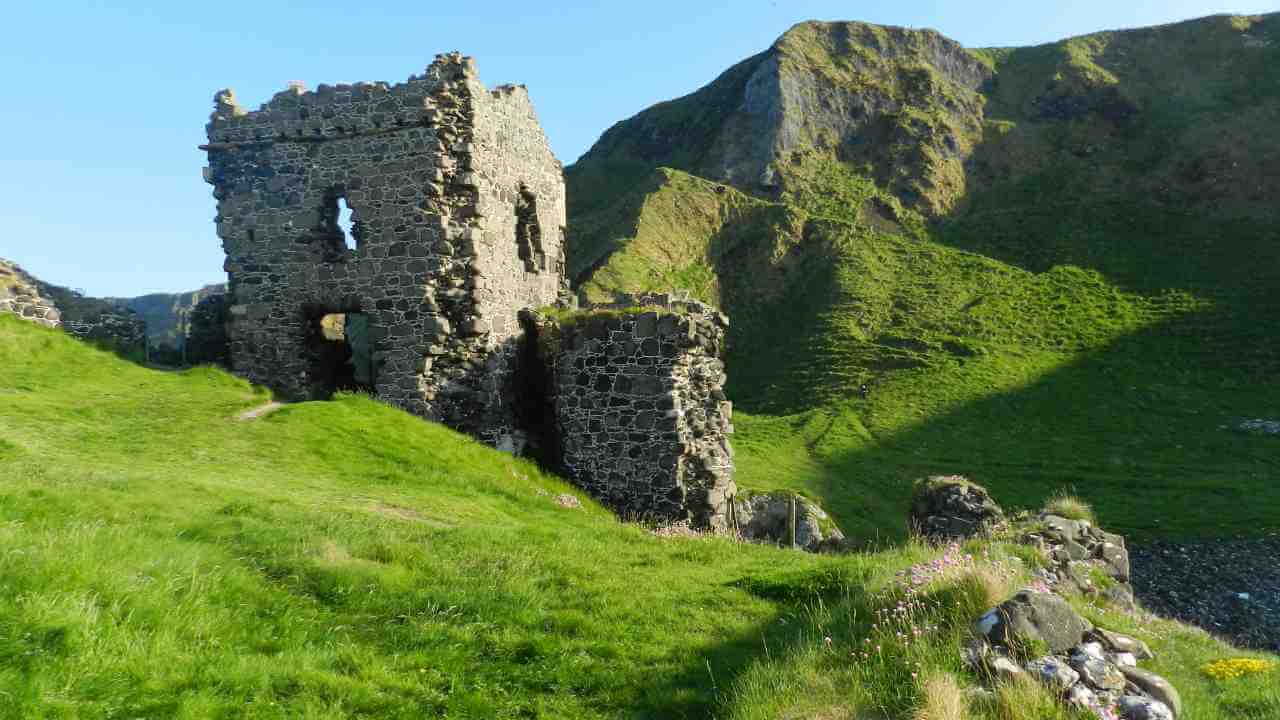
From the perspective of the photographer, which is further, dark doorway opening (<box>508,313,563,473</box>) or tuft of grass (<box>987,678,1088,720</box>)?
dark doorway opening (<box>508,313,563,473</box>)

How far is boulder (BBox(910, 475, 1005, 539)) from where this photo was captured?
63.0 feet

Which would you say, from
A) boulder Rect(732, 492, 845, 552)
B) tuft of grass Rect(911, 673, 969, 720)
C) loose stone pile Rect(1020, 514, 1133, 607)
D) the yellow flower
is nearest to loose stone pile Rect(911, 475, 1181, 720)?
tuft of grass Rect(911, 673, 969, 720)

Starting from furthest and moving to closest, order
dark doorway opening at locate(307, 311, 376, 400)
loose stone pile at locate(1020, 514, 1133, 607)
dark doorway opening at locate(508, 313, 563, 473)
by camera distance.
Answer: dark doorway opening at locate(307, 311, 376, 400) → dark doorway opening at locate(508, 313, 563, 473) → loose stone pile at locate(1020, 514, 1133, 607)

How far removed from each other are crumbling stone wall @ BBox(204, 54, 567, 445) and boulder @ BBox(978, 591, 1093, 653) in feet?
49.0

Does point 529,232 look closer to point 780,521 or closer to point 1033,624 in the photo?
point 780,521

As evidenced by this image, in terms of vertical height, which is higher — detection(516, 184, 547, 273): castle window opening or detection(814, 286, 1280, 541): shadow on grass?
detection(516, 184, 547, 273): castle window opening

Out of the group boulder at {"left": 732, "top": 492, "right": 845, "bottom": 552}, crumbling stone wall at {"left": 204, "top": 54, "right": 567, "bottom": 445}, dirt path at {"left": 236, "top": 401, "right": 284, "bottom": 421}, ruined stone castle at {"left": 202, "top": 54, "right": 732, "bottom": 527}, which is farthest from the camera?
boulder at {"left": 732, "top": 492, "right": 845, "bottom": 552}

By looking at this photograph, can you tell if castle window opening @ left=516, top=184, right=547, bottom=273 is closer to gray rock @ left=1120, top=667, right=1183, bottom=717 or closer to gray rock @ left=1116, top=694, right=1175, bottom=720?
gray rock @ left=1120, top=667, right=1183, bottom=717

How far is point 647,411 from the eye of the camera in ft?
62.6

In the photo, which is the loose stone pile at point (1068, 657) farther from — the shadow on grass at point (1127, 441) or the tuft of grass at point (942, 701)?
the shadow on grass at point (1127, 441)

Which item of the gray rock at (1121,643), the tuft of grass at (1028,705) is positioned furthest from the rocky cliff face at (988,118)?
the tuft of grass at (1028,705)

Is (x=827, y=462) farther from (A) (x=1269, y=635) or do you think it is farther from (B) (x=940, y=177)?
(B) (x=940, y=177)

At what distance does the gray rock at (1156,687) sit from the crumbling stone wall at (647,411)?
12939mm

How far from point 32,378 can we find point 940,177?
84.3 m
